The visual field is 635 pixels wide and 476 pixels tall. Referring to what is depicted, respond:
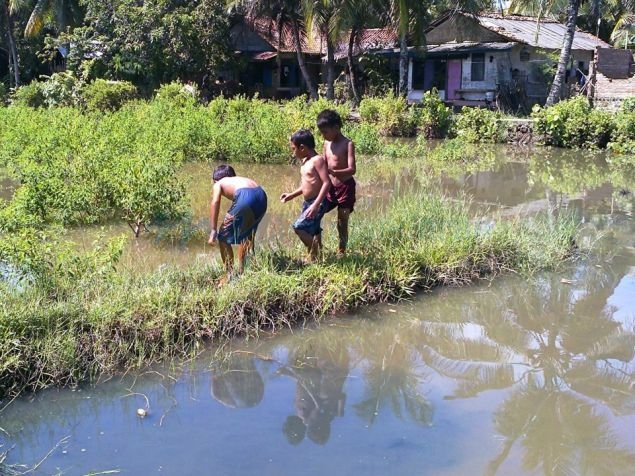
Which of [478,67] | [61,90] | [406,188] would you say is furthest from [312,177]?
[478,67]

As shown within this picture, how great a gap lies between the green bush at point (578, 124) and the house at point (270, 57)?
12.9 meters

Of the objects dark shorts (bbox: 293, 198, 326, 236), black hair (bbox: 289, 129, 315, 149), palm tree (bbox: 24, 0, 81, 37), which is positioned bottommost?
dark shorts (bbox: 293, 198, 326, 236)

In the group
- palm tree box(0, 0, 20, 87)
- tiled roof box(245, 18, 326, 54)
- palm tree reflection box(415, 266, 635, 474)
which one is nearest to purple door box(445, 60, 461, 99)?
tiled roof box(245, 18, 326, 54)

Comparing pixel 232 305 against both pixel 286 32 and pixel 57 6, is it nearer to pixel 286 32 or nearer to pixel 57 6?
pixel 286 32

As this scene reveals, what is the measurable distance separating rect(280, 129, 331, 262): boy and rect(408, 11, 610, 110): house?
66.7 feet

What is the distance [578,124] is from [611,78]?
772 cm

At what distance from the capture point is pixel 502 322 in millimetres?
A: 5742

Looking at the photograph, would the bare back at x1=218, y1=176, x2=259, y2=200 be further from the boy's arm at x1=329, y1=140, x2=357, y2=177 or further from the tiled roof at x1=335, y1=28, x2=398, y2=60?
the tiled roof at x1=335, y1=28, x2=398, y2=60

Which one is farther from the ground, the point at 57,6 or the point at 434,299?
the point at 57,6

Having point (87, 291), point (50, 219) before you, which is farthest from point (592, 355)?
point (50, 219)

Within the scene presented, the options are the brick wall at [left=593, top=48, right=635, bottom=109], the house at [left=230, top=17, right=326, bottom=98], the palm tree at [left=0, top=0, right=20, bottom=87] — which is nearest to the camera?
the brick wall at [left=593, top=48, right=635, bottom=109]

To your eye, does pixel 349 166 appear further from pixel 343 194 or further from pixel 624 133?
pixel 624 133

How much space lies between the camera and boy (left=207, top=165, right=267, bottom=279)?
18.1ft

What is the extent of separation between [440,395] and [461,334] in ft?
3.92
